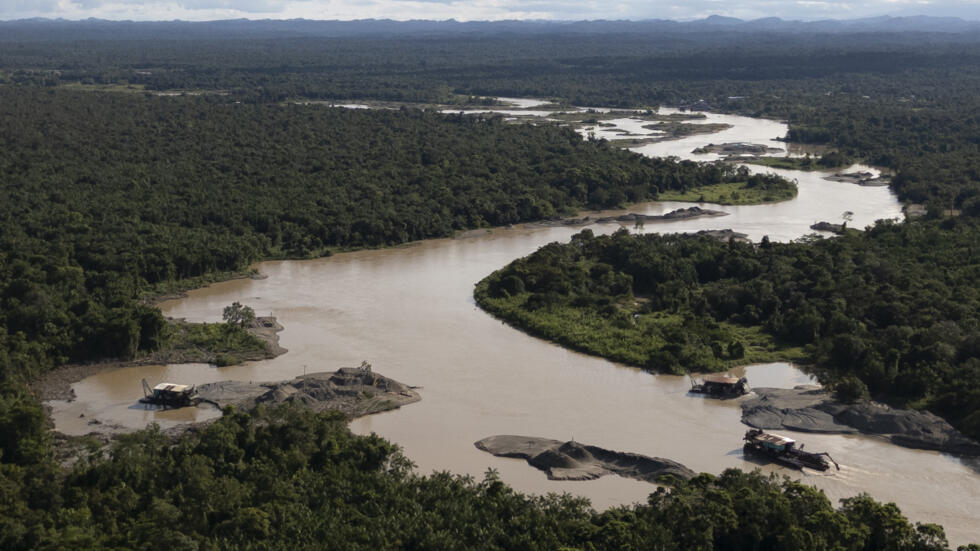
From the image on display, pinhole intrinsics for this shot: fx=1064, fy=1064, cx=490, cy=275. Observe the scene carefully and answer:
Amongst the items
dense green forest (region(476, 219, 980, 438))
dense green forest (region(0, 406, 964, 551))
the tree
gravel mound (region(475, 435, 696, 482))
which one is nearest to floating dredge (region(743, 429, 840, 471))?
gravel mound (region(475, 435, 696, 482))

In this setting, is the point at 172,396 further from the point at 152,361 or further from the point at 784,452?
the point at 784,452

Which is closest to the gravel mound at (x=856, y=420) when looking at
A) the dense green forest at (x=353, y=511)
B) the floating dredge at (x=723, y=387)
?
the floating dredge at (x=723, y=387)

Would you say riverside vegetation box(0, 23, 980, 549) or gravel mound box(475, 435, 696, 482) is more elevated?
riverside vegetation box(0, 23, 980, 549)

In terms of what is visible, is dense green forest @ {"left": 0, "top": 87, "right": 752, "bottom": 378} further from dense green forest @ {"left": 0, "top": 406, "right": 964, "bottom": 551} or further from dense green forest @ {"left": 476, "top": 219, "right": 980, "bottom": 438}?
dense green forest @ {"left": 476, "top": 219, "right": 980, "bottom": 438}

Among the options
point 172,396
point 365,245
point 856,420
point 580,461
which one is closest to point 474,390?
point 580,461

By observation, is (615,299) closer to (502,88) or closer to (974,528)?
(974,528)
